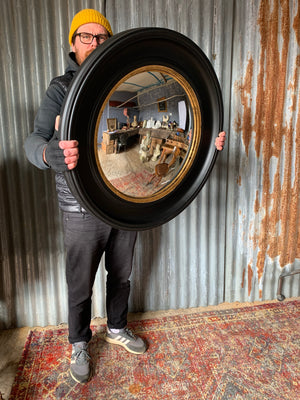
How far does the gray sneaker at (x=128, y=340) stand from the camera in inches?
72.4

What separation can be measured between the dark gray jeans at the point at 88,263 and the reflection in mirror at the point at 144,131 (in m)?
0.34

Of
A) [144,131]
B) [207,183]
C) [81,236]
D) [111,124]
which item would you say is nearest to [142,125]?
[144,131]

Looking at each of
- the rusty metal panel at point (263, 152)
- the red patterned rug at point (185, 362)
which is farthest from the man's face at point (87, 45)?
the red patterned rug at point (185, 362)

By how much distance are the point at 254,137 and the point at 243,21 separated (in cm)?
68


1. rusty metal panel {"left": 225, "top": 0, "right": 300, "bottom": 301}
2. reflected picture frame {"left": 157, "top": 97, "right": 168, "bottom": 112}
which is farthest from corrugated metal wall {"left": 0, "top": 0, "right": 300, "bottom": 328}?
reflected picture frame {"left": 157, "top": 97, "right": 168, "bottom": 112}

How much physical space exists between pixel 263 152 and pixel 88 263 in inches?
51.8

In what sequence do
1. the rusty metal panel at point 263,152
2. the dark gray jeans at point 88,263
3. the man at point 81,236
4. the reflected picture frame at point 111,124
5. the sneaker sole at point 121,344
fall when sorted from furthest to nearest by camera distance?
1. the rusty metal panel at point 263,152
2. the sneaker sole at point 121,344
3. the dark gray jeans at point 88,263
4. the man at point 81,236
5. the reflected picture frame at point 111,124

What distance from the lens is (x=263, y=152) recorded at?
2225mm

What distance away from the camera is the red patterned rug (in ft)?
5.19

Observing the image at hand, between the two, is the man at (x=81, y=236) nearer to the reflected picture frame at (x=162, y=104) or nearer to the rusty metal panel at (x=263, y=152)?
the reflected picture frame at (x=162, y=104)

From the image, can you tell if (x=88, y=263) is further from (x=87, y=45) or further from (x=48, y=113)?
(x=87, y=45)

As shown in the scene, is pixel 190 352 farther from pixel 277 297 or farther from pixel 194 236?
pixel 277 297

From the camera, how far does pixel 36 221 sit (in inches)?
79.0

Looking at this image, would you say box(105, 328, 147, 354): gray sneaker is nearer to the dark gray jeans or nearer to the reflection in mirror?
the dark gray jeans
